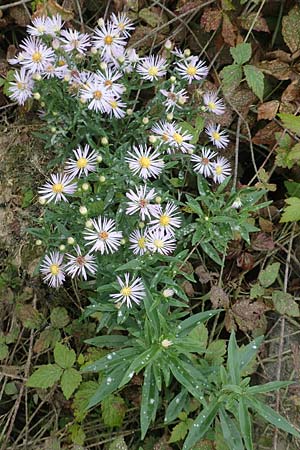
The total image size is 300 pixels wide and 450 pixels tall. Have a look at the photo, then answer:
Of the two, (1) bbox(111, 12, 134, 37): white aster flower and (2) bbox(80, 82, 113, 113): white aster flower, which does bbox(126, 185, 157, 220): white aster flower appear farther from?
(1) bbox(111, 12, 134, 37): white aster flower

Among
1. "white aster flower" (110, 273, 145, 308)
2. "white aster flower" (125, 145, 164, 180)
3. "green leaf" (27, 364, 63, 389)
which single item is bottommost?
"green leaf" (27, 364, 63, 389)

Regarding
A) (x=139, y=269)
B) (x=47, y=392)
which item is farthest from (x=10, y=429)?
(x=139, y=269)

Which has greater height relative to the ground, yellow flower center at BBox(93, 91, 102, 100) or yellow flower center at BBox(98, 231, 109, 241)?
yellow flower center at BBox(93, 91, 102, 100)

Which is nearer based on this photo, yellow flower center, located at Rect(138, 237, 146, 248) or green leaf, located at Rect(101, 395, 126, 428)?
yellow flower center, located at Rect(138, 237, 146, 248)

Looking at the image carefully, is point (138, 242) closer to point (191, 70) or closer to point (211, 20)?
point (191, 70)

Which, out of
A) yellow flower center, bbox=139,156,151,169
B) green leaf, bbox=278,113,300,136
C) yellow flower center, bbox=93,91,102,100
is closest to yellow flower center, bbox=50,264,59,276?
yellow flower center, bbox=139,156,151,169

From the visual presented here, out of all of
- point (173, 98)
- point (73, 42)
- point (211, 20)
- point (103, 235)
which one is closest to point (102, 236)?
point (103, 235)

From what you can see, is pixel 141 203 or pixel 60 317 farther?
pixel 60 317
